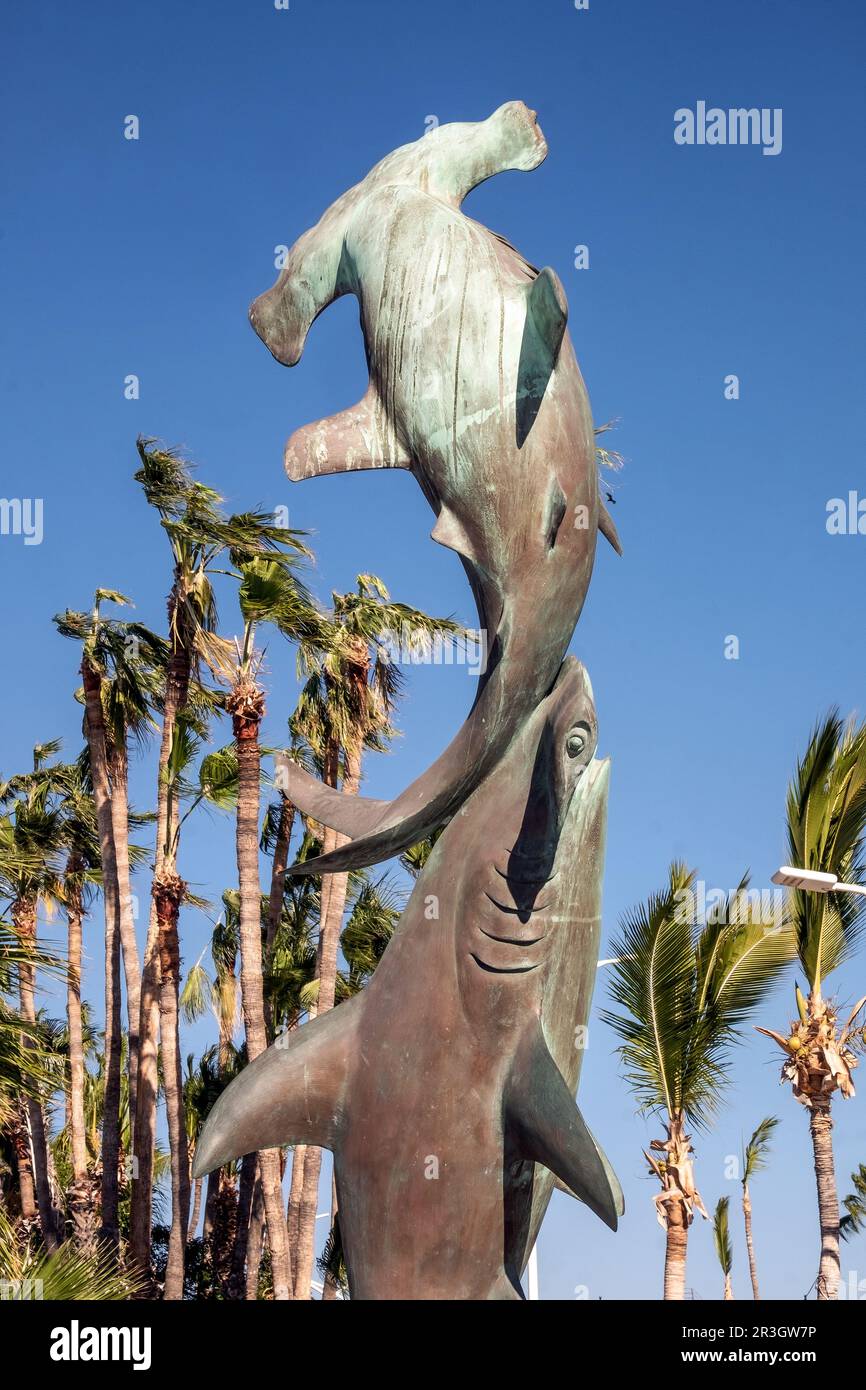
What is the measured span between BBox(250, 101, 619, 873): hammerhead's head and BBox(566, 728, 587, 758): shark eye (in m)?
0.41

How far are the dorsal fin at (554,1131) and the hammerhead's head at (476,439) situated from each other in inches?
43.5

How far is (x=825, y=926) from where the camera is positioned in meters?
13.7

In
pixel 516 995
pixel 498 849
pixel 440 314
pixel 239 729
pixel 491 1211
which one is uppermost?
pixel 239 729

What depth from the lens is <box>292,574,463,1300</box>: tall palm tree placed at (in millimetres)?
18266

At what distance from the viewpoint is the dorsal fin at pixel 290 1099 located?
659 centimetres

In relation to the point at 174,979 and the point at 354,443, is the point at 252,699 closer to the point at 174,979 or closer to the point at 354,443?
the point at 174,979

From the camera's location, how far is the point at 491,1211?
6242 mm

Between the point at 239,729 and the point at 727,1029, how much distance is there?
6.39 m

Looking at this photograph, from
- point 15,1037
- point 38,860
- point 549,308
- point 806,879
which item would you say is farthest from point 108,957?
point 549,308

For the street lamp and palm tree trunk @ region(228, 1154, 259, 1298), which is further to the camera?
palm tree trunk @ region(228, 1154, 259, 1298)

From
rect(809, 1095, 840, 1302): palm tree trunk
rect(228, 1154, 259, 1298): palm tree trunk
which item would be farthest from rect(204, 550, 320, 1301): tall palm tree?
rect(809, 1095, 840, 1302): palm tree trunk

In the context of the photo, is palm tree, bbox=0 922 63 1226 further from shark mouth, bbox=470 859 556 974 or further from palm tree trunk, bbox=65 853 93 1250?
shark mouth, bbox=470 859 556 974
